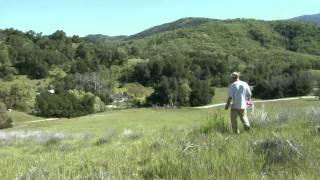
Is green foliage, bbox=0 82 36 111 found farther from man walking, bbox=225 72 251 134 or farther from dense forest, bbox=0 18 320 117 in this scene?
man walking, bbox=225 72 251 134

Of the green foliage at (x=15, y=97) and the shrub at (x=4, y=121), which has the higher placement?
the green foliage at (x=15, y=97)

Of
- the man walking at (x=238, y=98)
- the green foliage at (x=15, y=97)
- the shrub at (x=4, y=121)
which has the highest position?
the man walking at (x=238, y=98)

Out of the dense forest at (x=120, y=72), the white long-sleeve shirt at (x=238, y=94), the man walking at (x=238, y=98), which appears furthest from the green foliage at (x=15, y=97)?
the white long-sleeve shirt at (x=238, y=94)

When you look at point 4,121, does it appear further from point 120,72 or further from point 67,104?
point 120,72

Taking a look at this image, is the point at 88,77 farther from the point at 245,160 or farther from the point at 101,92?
the point at 245,160

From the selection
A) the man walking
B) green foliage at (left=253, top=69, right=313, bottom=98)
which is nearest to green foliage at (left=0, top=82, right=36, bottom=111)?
green foliage at (left=253, top=69, right=313, bottom=98)

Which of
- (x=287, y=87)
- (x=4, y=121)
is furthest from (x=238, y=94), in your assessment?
(x=287, y=87)

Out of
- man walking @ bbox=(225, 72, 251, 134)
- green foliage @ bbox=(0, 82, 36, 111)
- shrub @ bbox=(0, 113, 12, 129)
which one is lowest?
shrub @ bbox=(0, 113, 12, 129)

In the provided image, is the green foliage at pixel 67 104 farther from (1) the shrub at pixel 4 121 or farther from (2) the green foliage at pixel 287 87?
(2) the green foliage at pixel 287 87

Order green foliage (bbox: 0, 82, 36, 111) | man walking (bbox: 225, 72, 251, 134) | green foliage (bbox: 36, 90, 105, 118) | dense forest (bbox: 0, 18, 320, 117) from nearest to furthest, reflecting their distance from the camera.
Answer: man walking (bbox: 225, 72, 251, 134)
green foliage (bbox: 36, 90, 105, 118)
green foliage (bbox: 0, 82, 36, 111)
dense forest (bbox: 0, 18, 320, 117)

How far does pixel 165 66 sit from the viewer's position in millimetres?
148125

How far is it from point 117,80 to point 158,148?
143738 mm

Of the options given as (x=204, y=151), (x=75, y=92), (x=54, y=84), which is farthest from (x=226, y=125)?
(x=54, y=84)

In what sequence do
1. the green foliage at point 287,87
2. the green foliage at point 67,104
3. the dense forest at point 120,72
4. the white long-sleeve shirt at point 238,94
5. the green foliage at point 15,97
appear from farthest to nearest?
the green foliage at point 287,87 < the dense forest at point 120,72 < the green foliage at point 15,97 < the green foliage at point 67,104 < the white long-sleeve shirt at point 238,94
